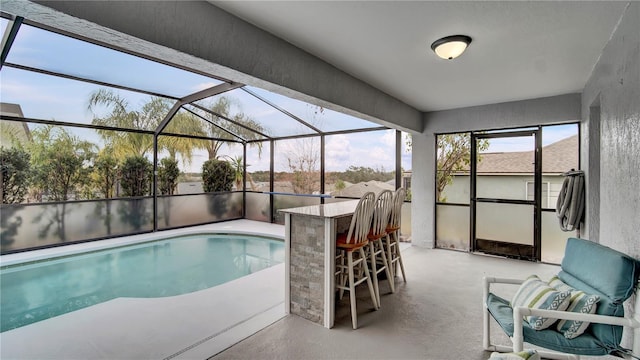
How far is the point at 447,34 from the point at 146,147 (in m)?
6.48

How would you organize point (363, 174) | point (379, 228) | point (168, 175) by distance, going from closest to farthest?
point (379, 228) < point (363, 174) < point (168, 175)

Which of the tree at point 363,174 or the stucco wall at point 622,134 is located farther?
the tree at point 363,174

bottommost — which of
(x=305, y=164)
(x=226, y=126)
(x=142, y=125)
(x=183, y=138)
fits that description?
(x=305, y=164)

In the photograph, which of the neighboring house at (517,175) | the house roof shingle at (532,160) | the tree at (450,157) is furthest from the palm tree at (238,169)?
the house roof shingle at (532,160)

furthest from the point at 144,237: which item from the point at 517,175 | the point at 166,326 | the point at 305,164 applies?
the point at 517,175

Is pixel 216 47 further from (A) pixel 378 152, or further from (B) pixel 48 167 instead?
(B) pixel 48 167

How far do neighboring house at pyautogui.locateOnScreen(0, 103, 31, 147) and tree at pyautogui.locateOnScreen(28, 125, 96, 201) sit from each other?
0.13 m

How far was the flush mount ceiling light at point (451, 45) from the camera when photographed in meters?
2.47

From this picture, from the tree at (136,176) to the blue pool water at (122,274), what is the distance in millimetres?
1277

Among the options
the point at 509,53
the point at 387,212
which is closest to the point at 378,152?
the point at 387,212

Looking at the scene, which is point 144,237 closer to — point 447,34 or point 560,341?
point 447,34

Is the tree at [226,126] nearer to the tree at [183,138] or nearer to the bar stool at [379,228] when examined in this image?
the tree at [183,138]

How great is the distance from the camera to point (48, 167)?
209 inches

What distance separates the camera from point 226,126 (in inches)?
292
